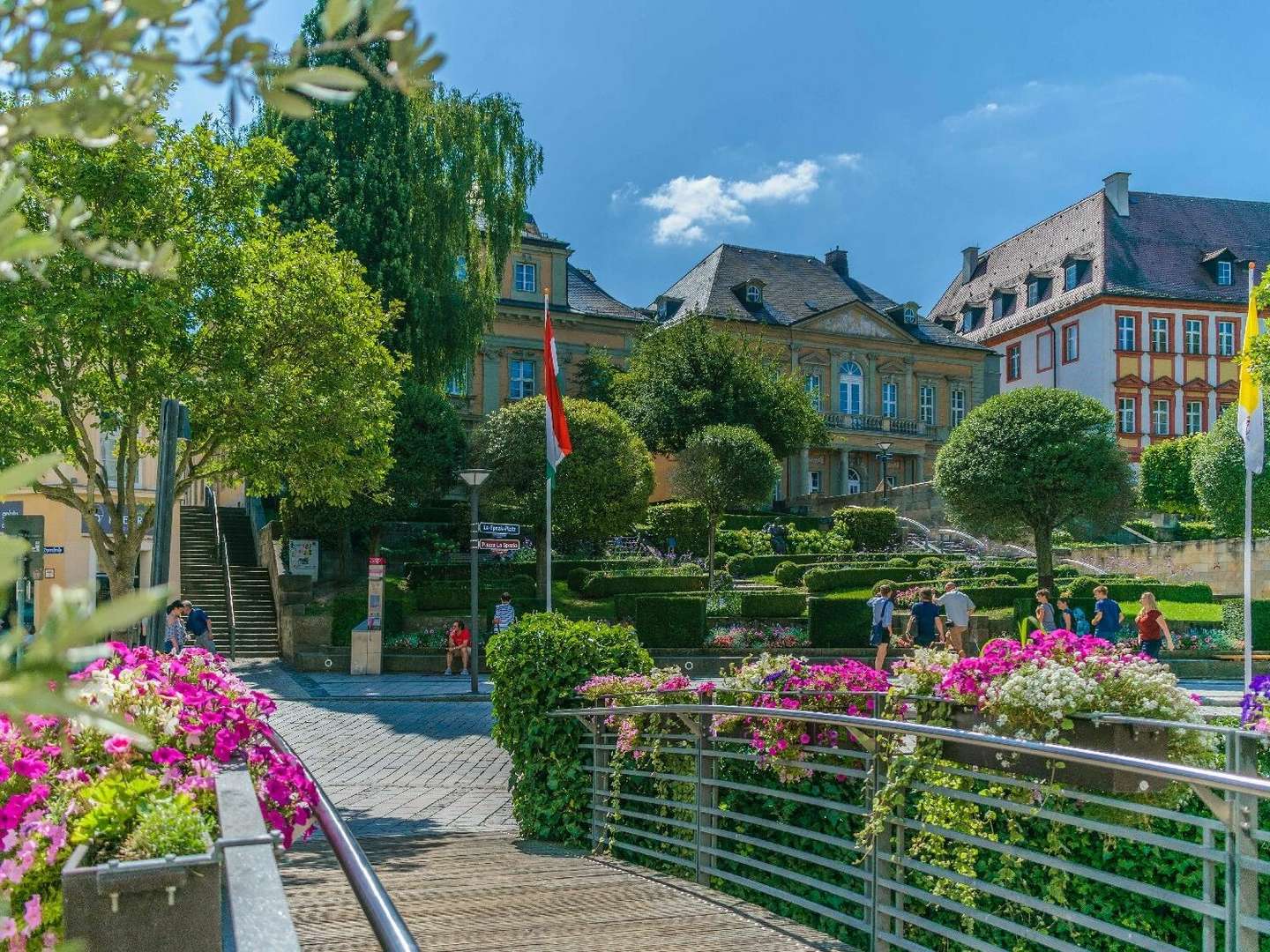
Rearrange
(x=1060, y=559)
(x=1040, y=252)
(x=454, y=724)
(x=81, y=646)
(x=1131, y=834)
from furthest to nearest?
(x=1040, y=252), (x=1060, y=559), (x=454, y=724), (x=1131, y=834), (x=81, y=646)

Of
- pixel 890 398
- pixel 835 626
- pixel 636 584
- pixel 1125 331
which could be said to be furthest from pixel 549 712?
pixel 1125 331

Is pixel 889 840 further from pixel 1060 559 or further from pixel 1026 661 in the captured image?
pixel 1060 559

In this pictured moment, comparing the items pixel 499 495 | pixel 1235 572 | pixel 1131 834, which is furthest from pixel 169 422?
pixel 1235 572

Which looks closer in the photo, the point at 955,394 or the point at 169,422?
the point at 169,422

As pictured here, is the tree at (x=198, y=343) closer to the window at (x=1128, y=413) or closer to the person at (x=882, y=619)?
the person at (x=882, y=619)

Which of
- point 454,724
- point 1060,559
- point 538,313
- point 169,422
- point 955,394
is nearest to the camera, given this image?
point 169,422

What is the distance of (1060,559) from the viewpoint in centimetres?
4603

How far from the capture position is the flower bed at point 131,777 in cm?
300

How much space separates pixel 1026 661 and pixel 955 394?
6404 centimetres

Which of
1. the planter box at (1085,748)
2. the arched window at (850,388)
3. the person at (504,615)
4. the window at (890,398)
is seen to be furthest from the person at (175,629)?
the window at (890,398)

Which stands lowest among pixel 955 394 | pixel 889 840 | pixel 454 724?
pixel 454 724

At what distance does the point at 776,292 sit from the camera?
65562 mm

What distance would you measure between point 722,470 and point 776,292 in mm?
30941

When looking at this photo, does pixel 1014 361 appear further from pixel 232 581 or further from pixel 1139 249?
pixel 232 581
